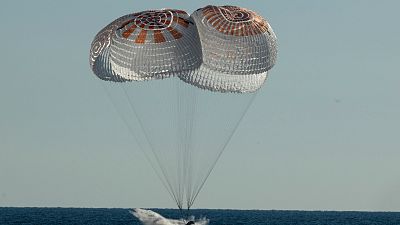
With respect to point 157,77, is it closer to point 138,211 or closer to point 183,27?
point 183,27

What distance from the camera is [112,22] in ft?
129

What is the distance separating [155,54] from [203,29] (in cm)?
223

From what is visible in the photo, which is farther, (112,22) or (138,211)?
(138,211)

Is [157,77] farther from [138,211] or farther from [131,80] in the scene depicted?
[138,211]

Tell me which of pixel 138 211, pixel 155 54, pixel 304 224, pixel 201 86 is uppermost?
pixel 155 54

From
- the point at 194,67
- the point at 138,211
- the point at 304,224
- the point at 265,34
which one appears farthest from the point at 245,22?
the point at 304,224

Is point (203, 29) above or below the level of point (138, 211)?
above

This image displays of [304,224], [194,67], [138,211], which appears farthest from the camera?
[304,224]

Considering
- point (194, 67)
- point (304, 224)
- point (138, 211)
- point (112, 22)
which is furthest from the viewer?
point (304, 224)

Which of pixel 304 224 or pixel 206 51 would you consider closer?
pixel 206 51

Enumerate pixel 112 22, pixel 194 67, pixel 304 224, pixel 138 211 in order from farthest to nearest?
1. pixel 304 224
2. pixel 138 211
3. pixel 112 22
4. pixel 194 67

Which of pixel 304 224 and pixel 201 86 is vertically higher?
pixel 201 86

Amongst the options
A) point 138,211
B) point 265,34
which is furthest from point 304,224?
point 265,34

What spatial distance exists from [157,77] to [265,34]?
4.99 m
